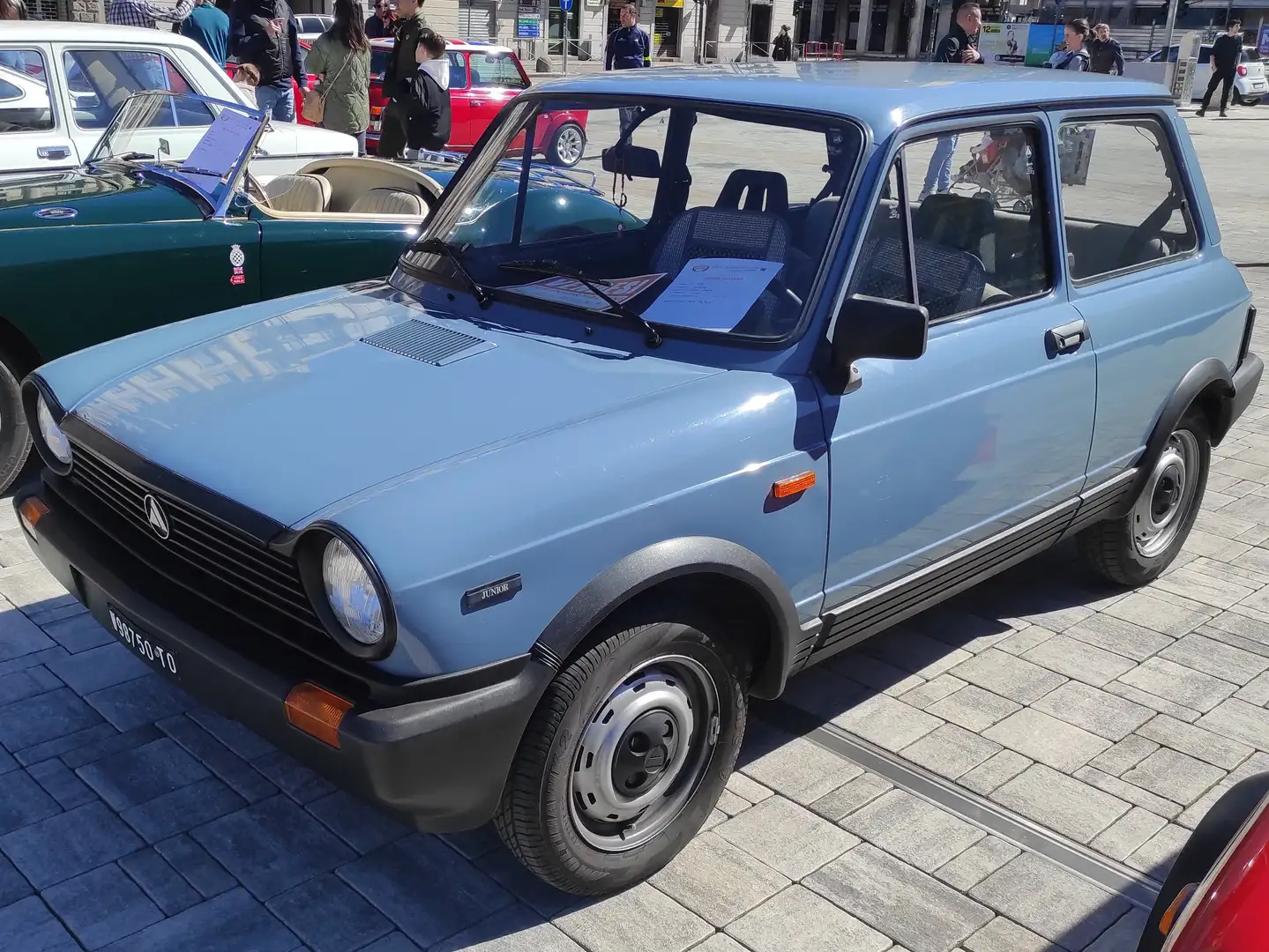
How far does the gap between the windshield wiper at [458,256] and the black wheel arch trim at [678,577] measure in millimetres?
1138

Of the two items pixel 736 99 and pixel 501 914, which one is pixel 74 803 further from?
pixel 736 99

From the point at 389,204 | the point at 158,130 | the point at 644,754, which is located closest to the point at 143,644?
the point at 644,754

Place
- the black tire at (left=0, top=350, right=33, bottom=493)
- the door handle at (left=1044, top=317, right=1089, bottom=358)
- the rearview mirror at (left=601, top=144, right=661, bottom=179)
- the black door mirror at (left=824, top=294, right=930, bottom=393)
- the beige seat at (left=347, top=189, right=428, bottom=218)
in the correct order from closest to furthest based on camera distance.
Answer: the black door mirror at (left=824, top=294, right=930, bottom=393) < the door handle at (left=1044, top=317, right=1089, bottom=358) < the rearview mirror at (left=601, top=144, right=661, bottom=179) < the black tire at (left=0, top=350, right=33, bottom=493) < the beige seat at (left=347, top=189, right=428, bottom=218)

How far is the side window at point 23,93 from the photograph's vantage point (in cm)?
676

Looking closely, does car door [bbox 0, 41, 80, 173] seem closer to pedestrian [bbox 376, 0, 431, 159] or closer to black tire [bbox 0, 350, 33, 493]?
black tire [bbox 0, 350, 33, 493]

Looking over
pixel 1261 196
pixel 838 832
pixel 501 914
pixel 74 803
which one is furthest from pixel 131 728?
pixel 1261 196

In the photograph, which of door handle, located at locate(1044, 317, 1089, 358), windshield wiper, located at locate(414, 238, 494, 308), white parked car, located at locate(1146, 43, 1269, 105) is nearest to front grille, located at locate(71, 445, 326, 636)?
windshield wiper, located at locate(414, 238, 494, 308)

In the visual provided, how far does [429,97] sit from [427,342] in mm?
6858

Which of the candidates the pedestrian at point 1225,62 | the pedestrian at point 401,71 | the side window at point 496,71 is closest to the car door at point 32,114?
the pedestrian at point 401,71

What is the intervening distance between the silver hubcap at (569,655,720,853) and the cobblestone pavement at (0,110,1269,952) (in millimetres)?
183

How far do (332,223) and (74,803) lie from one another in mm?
3116

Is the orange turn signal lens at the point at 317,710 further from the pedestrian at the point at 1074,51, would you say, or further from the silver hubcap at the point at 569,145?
the pedestrian at the point at 1074,51

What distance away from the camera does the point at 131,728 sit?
363 cm

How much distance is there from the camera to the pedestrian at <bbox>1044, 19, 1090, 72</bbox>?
13.2m
